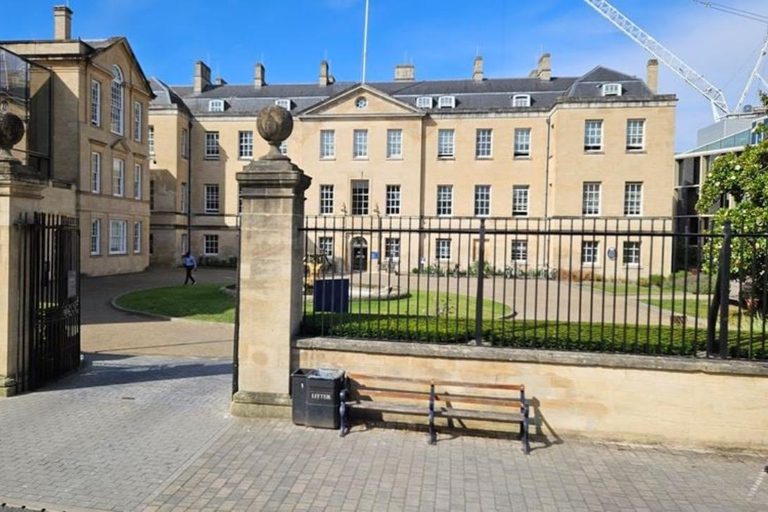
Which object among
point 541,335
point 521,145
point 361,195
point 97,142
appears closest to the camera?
point 541,335

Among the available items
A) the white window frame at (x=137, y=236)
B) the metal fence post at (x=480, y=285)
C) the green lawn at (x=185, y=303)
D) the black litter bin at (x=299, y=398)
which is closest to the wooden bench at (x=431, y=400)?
the black litter bin at (x=299, y=398)

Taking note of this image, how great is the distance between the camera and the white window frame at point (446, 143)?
36.2 metres

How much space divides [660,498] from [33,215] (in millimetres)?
9085

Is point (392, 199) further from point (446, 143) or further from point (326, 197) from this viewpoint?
point (446, 143)

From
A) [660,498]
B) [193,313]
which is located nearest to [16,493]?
[660,498]

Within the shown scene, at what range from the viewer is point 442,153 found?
36438 millimetres

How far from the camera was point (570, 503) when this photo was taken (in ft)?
15.1

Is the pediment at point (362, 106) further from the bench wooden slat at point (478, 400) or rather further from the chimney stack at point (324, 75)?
the bench wooden slat at point (478, 400)

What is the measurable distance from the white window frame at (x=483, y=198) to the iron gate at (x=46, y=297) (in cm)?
3072

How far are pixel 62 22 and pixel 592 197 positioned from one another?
3488 cm

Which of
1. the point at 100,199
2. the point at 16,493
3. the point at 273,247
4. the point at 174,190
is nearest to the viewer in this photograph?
the point at 16,493

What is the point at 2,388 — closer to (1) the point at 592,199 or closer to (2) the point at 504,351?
(2) the point at 504,351

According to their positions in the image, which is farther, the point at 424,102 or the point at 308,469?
the point at 424,102

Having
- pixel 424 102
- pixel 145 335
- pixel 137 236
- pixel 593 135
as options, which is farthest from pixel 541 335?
pixel 424 102
